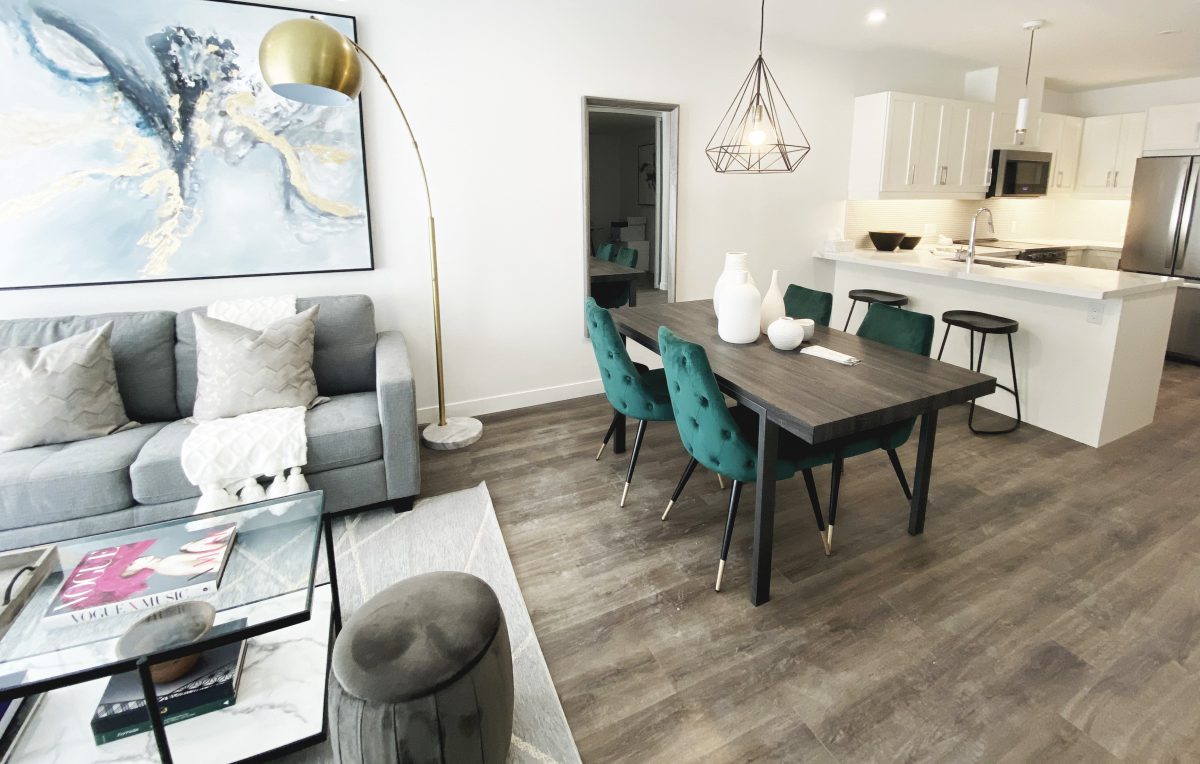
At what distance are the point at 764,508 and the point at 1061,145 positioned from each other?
21.2ft

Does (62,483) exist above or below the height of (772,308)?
below

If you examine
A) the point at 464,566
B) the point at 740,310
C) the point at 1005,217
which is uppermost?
the point at 1005,217

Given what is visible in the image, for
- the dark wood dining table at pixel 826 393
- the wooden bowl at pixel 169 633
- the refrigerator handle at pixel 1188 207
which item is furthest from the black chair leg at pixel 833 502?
the refrigerator handle at pixel 1188 207

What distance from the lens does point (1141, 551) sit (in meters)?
2.43

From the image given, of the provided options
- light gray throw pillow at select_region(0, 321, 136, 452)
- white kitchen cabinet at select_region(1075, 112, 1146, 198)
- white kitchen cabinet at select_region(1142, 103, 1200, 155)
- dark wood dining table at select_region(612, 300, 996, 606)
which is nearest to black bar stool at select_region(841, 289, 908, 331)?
dark wood dining table at select_region(612, 300, 996, 606)

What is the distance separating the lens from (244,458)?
2.39m

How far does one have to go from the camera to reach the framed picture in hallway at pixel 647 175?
Answer: 4.45 metres

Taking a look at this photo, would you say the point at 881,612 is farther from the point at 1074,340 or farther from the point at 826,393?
the point at 1074,340

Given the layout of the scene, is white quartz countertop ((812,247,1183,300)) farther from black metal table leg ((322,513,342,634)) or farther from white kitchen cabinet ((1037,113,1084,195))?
black metal table leg ((322,513,342,634))

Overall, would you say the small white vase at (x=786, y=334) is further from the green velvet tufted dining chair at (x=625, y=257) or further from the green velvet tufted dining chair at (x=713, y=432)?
the green velvet tufted dining chair at (x=625, y=257)

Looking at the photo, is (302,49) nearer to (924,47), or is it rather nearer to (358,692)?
(358,692)

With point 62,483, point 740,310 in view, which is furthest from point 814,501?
point 62,483

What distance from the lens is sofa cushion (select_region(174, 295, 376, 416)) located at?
305 cm

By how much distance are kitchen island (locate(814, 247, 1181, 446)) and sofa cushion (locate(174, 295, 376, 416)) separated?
3.63 metres
